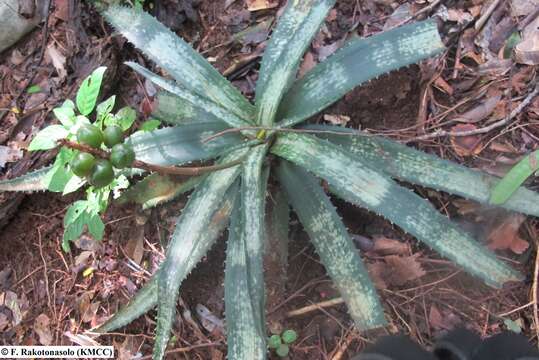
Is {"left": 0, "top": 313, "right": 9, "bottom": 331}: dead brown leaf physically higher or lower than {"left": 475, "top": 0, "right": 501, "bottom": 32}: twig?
lower

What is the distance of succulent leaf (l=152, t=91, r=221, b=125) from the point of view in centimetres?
207

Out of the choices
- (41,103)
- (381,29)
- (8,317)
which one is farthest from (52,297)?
(381,29)

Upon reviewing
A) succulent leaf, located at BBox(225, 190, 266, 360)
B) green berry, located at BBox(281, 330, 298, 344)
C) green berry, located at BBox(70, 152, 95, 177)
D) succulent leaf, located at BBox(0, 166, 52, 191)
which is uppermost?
green berry, located at BBox(70, 152, 95, 177)

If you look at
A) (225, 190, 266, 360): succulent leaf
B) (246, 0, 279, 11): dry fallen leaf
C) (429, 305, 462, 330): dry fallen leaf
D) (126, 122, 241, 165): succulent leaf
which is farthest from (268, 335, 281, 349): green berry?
(246, 0, 279, 11): dry fallen leaf

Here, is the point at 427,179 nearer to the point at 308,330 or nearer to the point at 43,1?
the point at 308,330

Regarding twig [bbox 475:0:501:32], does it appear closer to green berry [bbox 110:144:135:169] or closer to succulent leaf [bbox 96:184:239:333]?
succulent leaf [bbox 96:184:239:333]

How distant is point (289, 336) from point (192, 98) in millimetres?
984

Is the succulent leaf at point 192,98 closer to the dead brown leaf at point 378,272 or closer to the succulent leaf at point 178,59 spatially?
the succulent leaf at point 178,59

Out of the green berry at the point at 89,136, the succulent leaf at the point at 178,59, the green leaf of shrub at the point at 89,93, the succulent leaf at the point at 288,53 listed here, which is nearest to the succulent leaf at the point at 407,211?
the succulent leaf at the point at 288,53

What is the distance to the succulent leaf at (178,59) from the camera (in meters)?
1.92

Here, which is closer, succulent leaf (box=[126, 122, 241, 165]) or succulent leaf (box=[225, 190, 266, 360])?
succulent leaf (box=[225, 190, 266, 360])

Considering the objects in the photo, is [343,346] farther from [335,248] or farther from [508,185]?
[508,185]

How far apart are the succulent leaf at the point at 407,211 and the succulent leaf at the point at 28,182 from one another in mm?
1073

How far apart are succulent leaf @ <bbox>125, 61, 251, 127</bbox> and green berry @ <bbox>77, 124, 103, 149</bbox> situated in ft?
1.48
